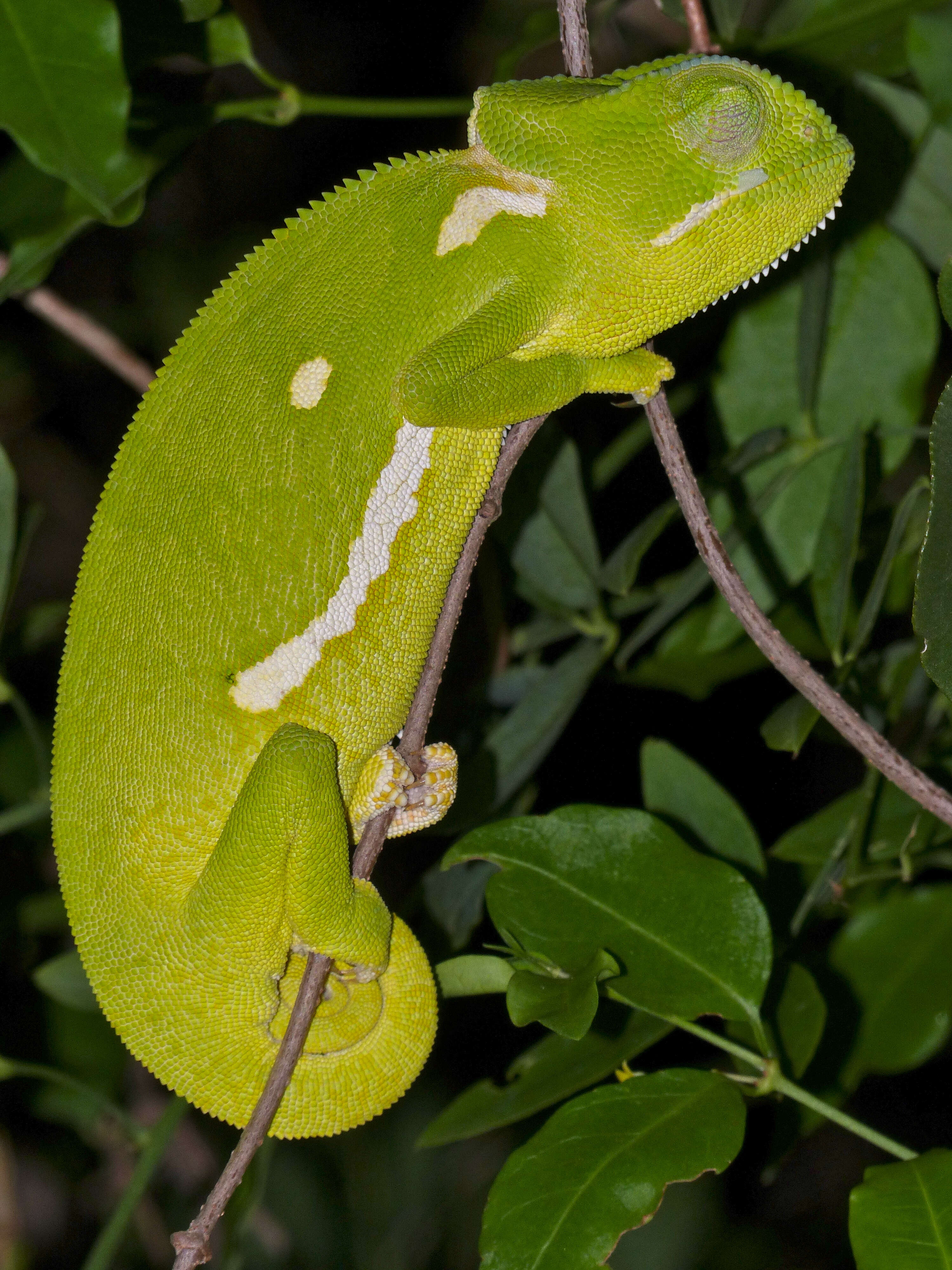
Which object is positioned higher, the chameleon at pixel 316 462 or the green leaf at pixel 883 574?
the chameleon at pixel 316 462

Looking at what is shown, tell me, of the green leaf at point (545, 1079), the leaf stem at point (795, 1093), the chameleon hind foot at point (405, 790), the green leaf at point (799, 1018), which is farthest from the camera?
the chameleon hind foot at point (405, 790)

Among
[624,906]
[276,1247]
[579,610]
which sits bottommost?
[276,1247]

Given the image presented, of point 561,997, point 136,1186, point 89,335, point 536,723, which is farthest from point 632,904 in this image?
point 89,335

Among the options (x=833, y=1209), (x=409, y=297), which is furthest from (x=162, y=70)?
(x=833, y=1209)

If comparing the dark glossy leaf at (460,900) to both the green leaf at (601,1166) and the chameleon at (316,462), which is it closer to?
the chameleon at (316,462)

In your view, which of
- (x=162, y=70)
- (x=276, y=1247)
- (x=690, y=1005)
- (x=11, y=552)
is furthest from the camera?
(x=276, y=1247)

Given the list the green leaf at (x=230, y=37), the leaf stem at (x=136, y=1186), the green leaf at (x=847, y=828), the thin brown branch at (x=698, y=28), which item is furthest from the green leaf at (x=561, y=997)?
the green leaf at (x=230, y=37)

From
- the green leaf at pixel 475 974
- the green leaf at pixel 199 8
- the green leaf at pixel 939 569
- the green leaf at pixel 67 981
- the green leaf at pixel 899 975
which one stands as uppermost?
the green leaf at pixel 199 8

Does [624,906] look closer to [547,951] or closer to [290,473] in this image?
[547,951]
